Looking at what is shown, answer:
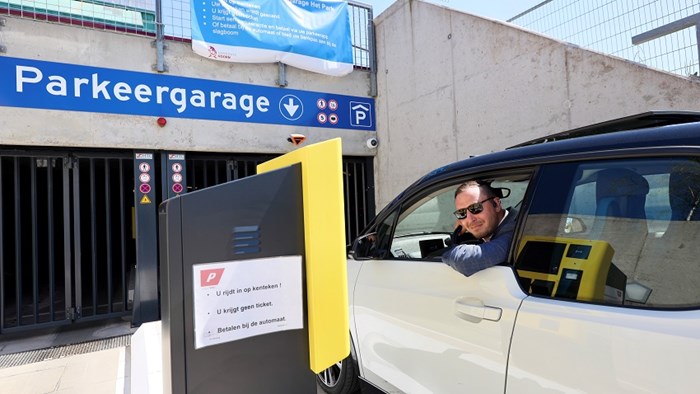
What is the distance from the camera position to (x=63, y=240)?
5871mm

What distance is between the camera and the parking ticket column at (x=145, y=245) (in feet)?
16.9

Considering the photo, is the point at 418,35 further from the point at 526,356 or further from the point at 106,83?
the point at 526,356

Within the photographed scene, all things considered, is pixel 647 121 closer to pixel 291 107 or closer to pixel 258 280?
pixel 258 280

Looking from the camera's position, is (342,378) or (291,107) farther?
(291,107)

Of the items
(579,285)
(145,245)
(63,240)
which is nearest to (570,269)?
(579,285)

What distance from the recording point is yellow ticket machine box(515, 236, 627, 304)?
141 cm

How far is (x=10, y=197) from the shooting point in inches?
338

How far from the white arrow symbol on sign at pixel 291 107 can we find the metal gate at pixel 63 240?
224 cm

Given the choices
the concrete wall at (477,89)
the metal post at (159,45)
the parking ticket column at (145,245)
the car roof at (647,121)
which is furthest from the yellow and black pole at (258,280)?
the metal post at (159,45)

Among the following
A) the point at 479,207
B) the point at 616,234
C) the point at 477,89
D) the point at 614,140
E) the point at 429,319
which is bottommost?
the point at 429,319

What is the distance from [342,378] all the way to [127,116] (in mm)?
4235

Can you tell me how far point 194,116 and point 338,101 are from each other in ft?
7.23

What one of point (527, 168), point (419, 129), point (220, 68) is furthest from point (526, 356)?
point (220, 68)

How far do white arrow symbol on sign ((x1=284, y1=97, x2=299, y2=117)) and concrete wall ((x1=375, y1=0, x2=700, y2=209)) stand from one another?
4.86 ft
